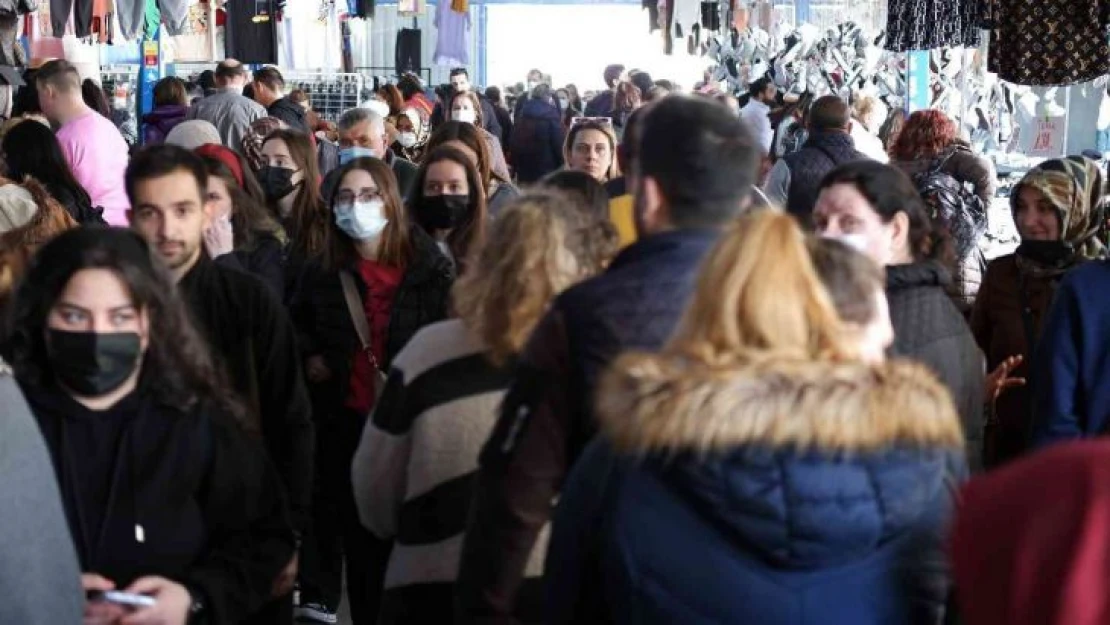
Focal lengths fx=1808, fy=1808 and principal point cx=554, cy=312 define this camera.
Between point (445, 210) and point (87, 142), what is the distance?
3.76m

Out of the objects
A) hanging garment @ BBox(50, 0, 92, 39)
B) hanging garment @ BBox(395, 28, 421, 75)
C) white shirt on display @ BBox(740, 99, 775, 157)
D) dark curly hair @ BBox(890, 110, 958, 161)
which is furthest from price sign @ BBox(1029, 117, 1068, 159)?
hanging garment @ BBox(395, 28, 421, 75)

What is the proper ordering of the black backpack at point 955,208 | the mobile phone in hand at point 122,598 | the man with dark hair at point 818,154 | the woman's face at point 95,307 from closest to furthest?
the mobile phone in hand at point 122,598 < the woman's face at point 95,307 < the black backpack at point 955,208 < the man with dark hair at point 818,154

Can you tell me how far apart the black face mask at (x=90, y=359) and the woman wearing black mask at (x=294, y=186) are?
371 centimetres

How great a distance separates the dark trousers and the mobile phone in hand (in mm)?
1874

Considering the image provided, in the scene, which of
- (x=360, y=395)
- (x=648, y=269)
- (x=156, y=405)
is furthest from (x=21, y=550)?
(x=360, y=395)

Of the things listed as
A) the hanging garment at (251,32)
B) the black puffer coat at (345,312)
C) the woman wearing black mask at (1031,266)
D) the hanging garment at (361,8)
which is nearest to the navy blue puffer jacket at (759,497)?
the black puffer coat at (345,312)

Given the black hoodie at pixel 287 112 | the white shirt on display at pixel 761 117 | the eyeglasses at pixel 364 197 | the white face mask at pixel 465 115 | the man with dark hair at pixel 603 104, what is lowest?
the man with dark hair at pixel 603 104

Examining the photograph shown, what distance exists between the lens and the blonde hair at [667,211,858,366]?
2.56 m

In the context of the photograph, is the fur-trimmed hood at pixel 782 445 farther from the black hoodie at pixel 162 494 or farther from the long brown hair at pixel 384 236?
the long brown hair at pixel 384 236

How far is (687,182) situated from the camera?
121 inches

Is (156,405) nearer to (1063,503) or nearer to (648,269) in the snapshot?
(648,269)

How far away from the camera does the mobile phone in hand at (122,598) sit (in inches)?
133

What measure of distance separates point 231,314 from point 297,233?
258 centimetres

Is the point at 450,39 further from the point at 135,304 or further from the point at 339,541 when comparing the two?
the point at 135,304
